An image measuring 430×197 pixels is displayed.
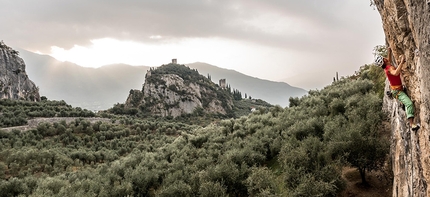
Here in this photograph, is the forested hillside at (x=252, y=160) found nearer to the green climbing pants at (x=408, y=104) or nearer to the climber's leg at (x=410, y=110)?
the climber's leg at (x=410, y=110)

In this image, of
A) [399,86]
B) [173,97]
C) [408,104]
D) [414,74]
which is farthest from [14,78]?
[414,74]

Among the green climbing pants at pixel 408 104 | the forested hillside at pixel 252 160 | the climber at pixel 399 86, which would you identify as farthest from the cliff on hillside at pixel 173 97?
the green climbing pants at pixel 408 104

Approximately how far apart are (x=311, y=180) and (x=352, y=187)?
3.86 m

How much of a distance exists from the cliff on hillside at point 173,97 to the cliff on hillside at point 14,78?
4212 cm

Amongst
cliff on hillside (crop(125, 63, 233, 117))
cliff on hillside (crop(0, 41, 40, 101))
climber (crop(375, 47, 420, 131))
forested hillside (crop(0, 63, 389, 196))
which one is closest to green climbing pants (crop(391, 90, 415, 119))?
climber (crop(375, 47, 420, 131))

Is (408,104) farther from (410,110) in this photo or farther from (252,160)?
(252,160)

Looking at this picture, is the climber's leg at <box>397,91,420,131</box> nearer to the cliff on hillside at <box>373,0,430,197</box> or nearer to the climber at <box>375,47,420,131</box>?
the climber at <box>375,47,420,131</box>

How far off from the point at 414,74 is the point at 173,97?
125144mm

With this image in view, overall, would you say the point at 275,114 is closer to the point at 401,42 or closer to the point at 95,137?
the point at 401,42

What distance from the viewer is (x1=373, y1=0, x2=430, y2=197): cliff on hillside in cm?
582

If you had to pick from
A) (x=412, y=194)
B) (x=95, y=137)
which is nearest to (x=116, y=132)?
(x=95, y=137)

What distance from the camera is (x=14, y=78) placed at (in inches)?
3984

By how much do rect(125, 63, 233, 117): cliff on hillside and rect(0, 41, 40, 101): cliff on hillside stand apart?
42120 millimetres

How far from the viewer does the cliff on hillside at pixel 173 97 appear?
123188mm
